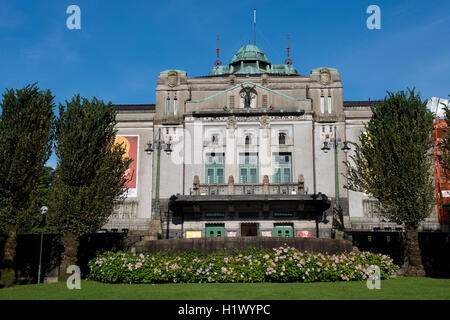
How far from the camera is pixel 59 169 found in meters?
26.9

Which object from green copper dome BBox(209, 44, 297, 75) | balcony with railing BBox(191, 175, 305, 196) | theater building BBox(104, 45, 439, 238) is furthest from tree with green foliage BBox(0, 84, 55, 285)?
green copper dome BBox(209, 44, 297, 75)

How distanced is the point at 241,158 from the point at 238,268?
2135 cm

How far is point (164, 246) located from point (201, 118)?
20.4 m

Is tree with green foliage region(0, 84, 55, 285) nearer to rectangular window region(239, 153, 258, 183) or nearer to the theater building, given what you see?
the theater building

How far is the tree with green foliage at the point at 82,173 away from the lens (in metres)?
26.3

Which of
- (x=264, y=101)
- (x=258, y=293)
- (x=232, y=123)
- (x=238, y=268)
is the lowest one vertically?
(x=258, y=293)

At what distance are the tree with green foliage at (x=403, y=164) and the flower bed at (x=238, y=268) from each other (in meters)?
6.30

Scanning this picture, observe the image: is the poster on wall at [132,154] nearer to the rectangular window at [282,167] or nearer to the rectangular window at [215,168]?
the rectangular window at [215,168]

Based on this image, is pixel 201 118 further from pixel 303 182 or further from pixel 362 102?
pixel 362 102

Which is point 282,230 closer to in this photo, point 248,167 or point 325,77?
point 248,167

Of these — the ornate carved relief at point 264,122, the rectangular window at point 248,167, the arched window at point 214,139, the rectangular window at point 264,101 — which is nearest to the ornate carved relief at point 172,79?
the arched window at point 214,139

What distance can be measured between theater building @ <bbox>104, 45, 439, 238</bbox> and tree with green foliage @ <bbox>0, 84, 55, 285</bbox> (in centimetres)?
1374

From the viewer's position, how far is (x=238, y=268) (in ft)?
70.3

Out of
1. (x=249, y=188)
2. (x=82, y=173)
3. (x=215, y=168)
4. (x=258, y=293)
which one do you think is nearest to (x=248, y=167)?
(x=215, y=168)
